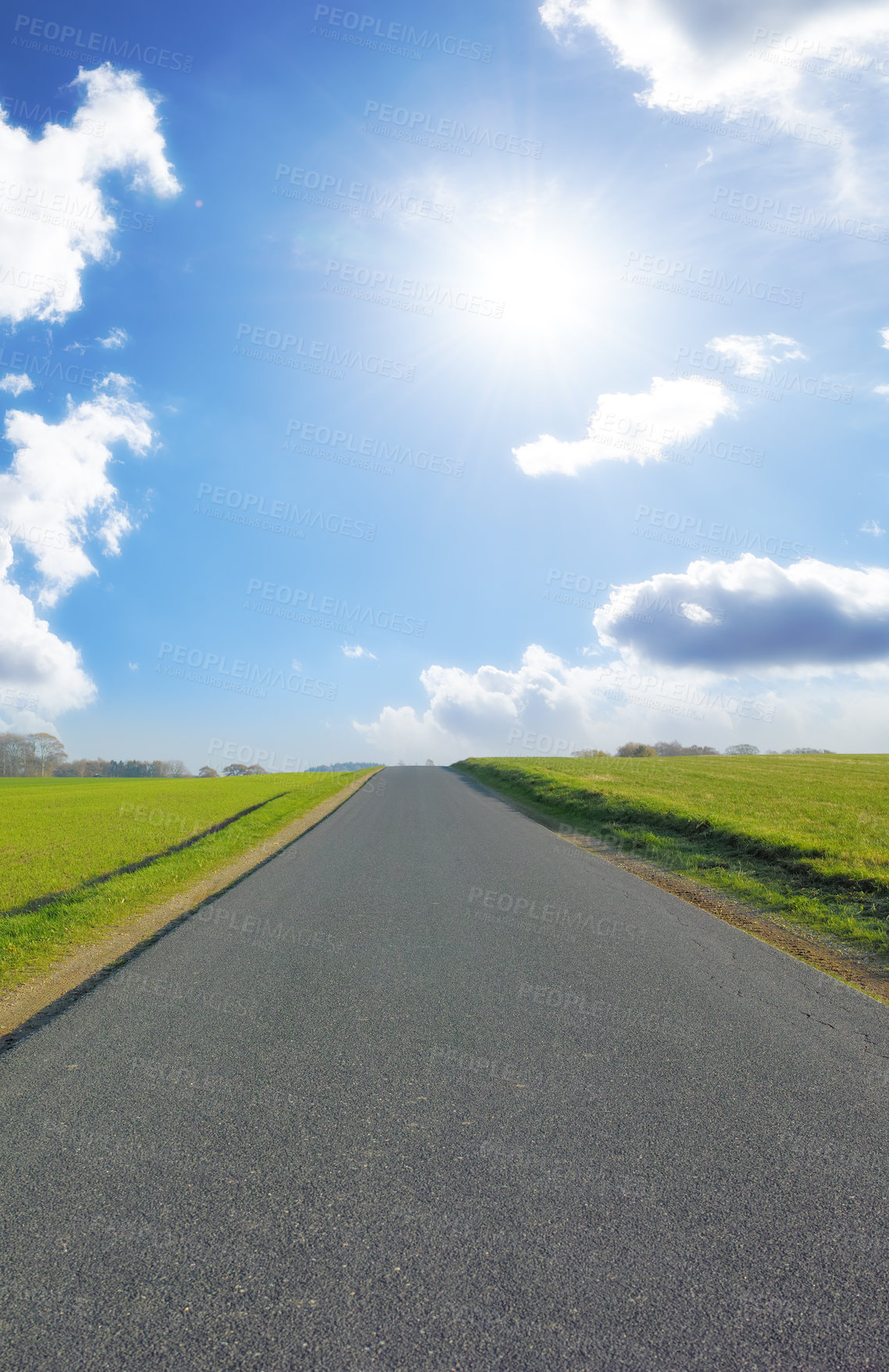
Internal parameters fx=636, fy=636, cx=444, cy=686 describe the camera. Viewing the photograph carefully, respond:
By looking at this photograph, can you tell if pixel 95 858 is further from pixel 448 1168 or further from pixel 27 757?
pixel 27 757

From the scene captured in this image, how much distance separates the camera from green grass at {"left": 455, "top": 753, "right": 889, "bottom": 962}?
9195 millimetres

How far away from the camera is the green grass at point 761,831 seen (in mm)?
9195

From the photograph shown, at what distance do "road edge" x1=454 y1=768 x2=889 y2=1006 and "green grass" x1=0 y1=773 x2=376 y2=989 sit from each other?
7.71m

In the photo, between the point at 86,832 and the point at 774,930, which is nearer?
the point at 774,930

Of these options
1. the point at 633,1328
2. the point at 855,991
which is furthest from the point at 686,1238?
the point at 855,991

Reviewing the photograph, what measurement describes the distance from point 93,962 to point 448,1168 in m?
4.87

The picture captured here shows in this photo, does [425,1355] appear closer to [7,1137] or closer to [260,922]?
[7,1137]

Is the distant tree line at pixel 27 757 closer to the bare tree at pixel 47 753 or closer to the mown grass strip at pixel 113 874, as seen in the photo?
the bare tree at pixel 47 753

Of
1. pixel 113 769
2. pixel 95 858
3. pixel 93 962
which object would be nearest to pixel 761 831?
pixel 93 962

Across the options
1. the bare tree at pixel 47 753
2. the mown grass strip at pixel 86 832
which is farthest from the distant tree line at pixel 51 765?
the mown grass strip at pixel 86 832

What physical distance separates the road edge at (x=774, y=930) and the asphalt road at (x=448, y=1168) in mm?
470

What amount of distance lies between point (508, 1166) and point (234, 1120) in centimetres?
158

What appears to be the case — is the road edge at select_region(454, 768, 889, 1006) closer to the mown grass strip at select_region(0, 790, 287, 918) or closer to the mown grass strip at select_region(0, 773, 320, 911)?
the mown grass strip at select_region(0, 790, 287, 918)

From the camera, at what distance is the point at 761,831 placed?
13.2 metres
